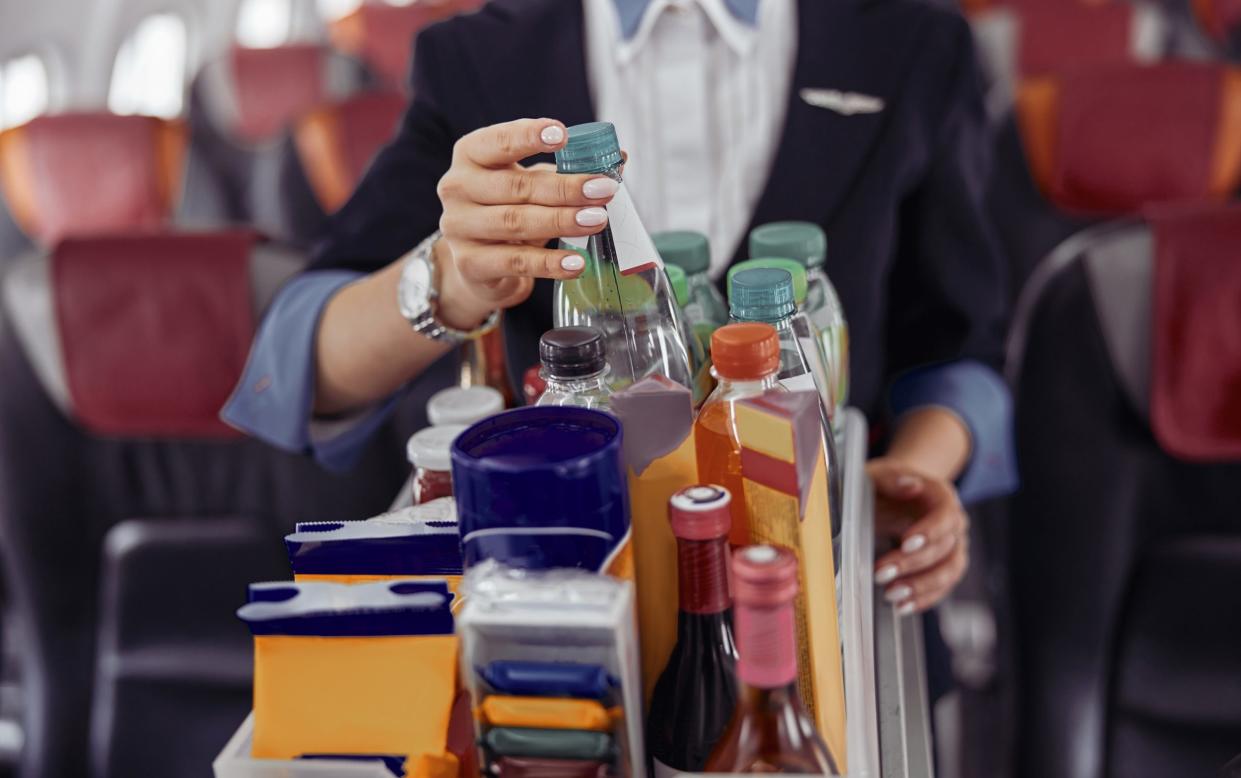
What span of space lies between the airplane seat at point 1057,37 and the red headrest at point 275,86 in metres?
2.28

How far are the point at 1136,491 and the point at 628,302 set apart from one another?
3.74 ft

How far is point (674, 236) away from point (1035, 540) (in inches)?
39.5

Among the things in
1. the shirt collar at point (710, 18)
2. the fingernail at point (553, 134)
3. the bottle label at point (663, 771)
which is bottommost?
the bottle label at point (663, 771)

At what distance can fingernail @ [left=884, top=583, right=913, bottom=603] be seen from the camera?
1012 millimetres

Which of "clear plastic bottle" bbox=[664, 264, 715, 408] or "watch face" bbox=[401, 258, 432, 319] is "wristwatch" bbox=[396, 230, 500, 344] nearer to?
"watch face" bbox=[401, 258, 432, 319]

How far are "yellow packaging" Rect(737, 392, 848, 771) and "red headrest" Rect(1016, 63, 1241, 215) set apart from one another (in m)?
2.18

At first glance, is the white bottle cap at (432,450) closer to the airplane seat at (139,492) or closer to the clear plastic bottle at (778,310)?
the clear plastic bottle at (778,310)

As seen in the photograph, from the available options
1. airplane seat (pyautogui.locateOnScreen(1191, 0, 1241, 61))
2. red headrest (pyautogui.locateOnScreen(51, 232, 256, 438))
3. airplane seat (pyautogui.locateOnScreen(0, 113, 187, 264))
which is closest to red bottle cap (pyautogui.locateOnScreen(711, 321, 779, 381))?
red headrest (pyautogui.locateOnScreen(51, 232, 256, 438))

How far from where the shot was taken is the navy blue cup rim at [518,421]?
1.90 feet

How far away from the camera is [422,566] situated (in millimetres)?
648

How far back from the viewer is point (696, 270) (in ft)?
2.92

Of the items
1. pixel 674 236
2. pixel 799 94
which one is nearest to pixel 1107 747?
pixel 799 94

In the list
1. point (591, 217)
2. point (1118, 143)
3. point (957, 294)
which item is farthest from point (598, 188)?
point (1118, 143)

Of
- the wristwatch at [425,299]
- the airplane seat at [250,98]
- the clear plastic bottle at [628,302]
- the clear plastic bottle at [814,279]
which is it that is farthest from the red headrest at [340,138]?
the clear plastic bottle at [628,302]
